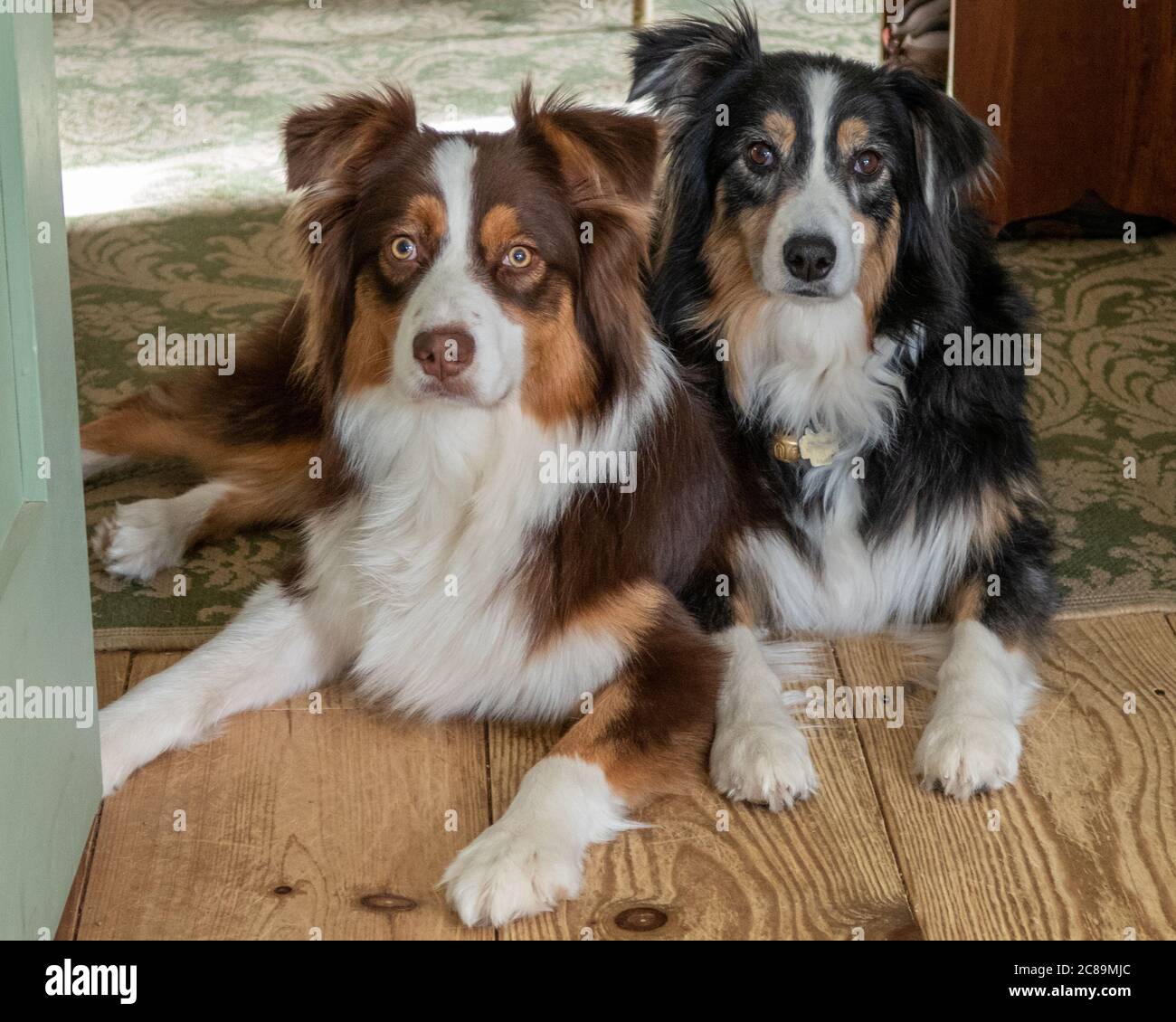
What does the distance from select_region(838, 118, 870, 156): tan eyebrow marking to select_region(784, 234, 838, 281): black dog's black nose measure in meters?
0.20

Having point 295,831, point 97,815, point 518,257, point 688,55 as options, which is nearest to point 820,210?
point 688,55

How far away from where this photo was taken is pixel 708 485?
292 cm

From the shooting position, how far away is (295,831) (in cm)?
261

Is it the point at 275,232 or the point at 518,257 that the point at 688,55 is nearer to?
the point at 518,257

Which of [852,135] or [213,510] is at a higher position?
[852,135]

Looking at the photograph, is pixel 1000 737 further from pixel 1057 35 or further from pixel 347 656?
pixel 1057 35

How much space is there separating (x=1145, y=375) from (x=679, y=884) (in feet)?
7.78

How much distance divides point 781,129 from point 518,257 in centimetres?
67

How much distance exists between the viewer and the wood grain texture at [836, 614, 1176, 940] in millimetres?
2424

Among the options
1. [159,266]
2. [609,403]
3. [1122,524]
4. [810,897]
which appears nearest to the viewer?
[810,897]

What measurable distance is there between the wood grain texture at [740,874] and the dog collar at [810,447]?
0.60 meters

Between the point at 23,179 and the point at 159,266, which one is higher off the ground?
the point at 23,179

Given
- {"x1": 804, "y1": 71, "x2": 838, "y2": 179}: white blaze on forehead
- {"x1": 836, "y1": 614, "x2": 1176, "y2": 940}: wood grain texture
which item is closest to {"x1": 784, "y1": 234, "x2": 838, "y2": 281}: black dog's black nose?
{"x1": 804, "y1": 71, "x2": 838, "y2": 179}: white blaze on forehead

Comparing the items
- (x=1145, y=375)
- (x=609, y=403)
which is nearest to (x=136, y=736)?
(x=609, y=403)
